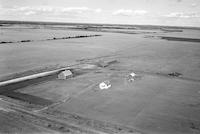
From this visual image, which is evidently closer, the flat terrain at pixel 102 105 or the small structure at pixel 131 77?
the flat terrain at pixel 102 105

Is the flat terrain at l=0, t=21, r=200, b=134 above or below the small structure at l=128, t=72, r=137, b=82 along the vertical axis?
below

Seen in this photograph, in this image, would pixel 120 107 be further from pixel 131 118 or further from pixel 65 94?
pixel 65 94

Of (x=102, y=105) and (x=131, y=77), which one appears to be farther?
(x=131, y=77)

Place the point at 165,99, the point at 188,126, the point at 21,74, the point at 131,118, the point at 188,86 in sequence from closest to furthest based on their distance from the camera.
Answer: the point at 188,126 → the point at 131,118 → the point at 165,99 → the point at 188,86 → the point at 21,74

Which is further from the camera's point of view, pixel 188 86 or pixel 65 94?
pixel 188 86

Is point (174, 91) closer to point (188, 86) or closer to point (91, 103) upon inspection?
point (188, 86)

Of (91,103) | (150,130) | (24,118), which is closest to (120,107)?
(91,103)

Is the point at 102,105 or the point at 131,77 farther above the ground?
the point at 131,77

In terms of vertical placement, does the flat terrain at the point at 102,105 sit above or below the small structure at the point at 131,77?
below

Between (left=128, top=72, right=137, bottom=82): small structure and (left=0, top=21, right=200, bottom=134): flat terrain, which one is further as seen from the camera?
(left=128, top=72, right=137, bottom=82): small structure

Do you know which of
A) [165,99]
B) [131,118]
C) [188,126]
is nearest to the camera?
[188,126]
